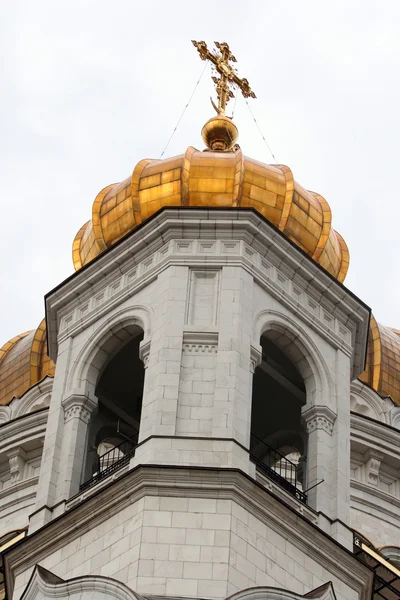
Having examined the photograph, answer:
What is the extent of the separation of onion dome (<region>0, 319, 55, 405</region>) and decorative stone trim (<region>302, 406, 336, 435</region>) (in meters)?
11.4

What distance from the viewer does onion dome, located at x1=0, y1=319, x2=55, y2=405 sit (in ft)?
138

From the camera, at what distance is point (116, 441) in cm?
3438

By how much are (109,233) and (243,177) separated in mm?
2585

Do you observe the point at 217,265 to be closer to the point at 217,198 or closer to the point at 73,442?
the point at 217,198

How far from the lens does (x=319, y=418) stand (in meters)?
30.9

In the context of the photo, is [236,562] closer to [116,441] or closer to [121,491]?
[121,491]

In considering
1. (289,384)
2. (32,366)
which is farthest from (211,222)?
(32,366)

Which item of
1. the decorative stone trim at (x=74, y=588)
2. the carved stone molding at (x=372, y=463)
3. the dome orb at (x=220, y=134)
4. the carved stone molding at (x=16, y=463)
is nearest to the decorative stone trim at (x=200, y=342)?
the decorative stone trim at (x=74, y=588)

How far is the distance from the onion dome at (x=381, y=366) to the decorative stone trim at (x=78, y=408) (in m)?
11.6

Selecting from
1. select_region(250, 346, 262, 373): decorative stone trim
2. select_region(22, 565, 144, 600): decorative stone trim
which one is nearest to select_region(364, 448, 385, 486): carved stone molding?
select_region(250, 346, 262, 373): decorative stone trim

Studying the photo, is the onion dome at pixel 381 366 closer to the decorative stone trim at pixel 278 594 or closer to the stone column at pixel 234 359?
the stone column at pixel 234 359

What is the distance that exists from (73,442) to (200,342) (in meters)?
2.59

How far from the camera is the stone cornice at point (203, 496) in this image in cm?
2802

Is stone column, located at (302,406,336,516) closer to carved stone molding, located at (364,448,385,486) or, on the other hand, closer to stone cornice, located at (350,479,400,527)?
stone cornice, located at (350,479,400,527)
